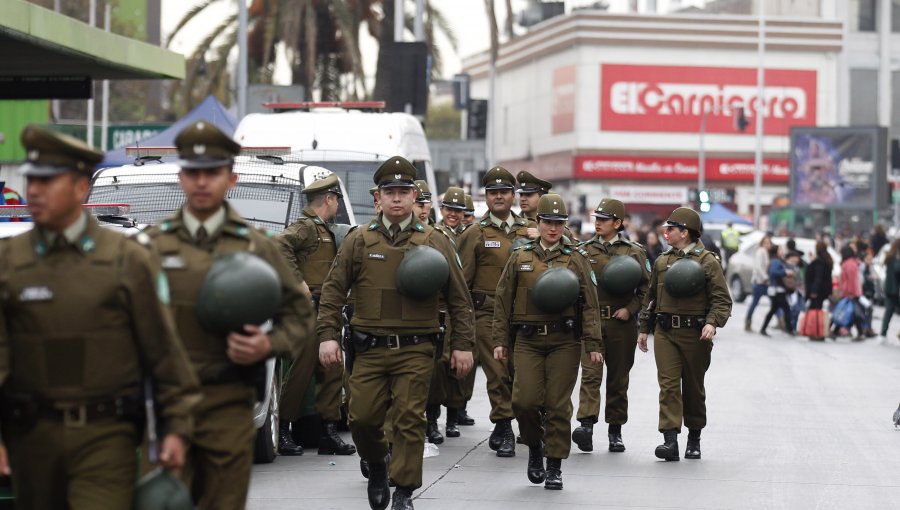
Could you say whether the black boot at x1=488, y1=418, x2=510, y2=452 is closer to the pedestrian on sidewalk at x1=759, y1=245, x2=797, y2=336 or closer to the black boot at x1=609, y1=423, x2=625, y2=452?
the black boot at x1=609, y1=423, x2=625, y2=452

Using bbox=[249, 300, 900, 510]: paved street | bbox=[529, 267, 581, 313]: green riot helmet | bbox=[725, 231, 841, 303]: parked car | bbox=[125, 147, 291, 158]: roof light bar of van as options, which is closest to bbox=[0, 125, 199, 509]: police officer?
bbox=[249, 300, 900, 510]: paved street

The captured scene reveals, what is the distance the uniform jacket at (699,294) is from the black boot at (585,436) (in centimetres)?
84

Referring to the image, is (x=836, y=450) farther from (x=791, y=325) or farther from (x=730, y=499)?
(x=791, y=325)

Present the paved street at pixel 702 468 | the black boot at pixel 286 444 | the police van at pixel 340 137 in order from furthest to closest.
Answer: the police van at pixel 340 137 → the black boot at pixel 286 444 → the paved street at pixel 702 468

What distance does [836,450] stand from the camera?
13453mm

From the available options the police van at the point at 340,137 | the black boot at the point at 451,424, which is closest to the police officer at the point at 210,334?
the black boot at the point at 451,424

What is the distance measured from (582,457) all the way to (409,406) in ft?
12.2

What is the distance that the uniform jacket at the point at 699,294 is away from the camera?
12484 millimetres

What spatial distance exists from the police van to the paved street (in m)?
2.82

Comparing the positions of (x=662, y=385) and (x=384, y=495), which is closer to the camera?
(x=384, y=495)

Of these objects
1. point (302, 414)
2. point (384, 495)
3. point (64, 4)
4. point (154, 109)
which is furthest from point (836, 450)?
point (64, 4)

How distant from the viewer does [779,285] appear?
1188 inches

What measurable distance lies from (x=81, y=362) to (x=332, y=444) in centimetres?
703

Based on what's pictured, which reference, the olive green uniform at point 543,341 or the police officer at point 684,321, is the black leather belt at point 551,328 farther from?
the police officer at point 684,321
